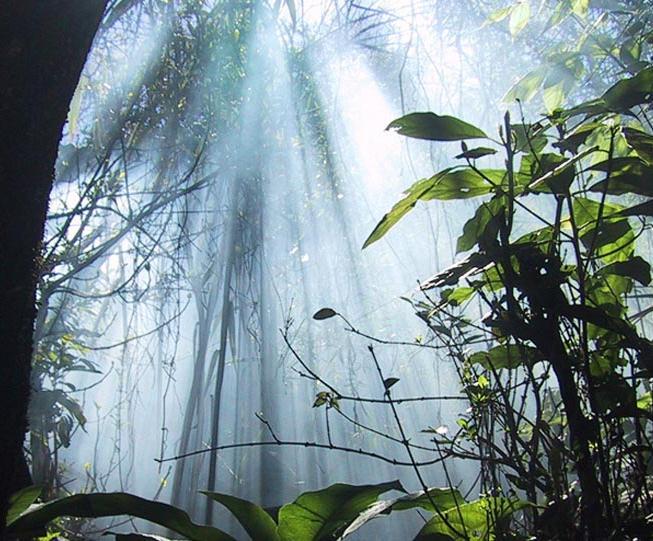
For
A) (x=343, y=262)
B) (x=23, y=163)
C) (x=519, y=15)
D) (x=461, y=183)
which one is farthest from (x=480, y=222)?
(x=343, y=262)

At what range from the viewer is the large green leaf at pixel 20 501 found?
565 millimetres

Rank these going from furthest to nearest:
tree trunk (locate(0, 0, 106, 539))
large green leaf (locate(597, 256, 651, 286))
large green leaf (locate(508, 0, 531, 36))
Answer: large green leaf (locate(508, 0, 531, 36)) → large green leaf (locate(597, 256, 651, 286)) → tree trunk (locate(0, 0, 106, 539))

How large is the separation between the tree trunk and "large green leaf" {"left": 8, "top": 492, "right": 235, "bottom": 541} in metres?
0.04

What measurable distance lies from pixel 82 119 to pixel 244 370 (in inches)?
61.7

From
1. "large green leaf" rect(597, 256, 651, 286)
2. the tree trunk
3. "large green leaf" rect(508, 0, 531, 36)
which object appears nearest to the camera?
the tree trunk

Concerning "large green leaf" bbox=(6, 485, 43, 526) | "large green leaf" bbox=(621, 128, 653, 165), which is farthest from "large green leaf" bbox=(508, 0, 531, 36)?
"large green leaf" bbox=(6, 485, 43, 526)

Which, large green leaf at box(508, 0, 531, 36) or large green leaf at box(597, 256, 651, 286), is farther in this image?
large green leaf at box(508, 0, 531, 36)

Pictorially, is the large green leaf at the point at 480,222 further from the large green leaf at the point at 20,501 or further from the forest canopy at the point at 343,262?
the large green leaf at the point at 20,501

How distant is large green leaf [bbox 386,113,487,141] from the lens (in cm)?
66

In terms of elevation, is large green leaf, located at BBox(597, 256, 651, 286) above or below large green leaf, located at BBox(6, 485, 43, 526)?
above

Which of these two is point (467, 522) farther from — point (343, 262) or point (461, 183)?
point (343, 262)

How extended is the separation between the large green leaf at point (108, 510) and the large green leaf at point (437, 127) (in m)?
0.47

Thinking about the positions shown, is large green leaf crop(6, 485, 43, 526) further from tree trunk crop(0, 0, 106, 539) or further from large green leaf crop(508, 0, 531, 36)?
large green leaf crop(508, 0, 531, 36)

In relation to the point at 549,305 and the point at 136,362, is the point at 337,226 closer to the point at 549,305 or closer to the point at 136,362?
the point at 136,362
